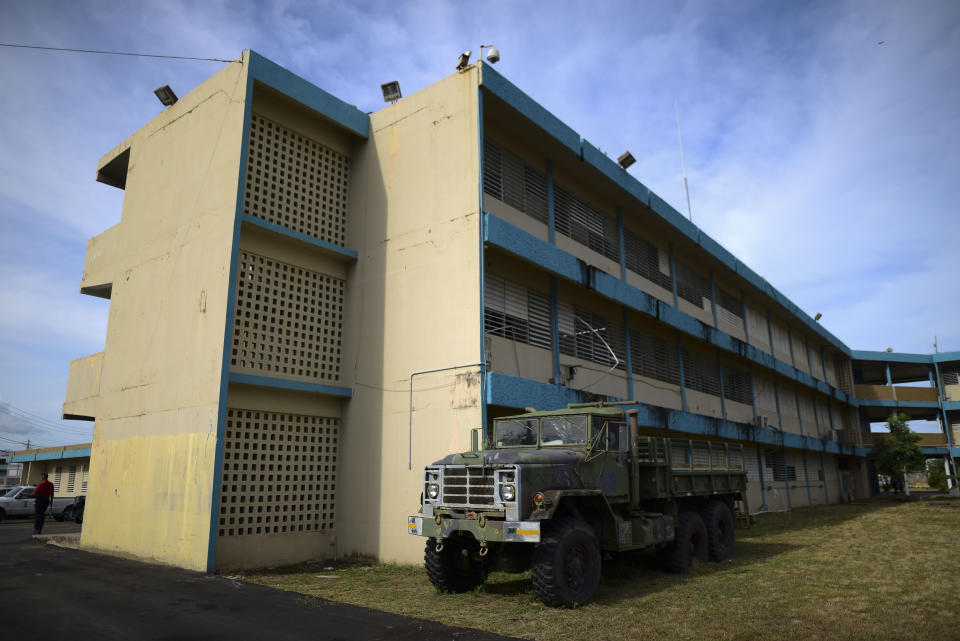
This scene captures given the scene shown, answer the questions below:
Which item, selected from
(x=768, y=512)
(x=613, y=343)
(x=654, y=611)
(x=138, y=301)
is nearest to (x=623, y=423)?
(x=654, y=611)

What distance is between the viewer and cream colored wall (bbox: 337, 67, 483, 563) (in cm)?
1308

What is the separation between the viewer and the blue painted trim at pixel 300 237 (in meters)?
13.4

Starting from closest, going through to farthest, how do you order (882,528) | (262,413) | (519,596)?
(519,596), (262,413), (882,528)

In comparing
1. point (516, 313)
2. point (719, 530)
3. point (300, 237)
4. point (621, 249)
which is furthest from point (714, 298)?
point (300, 237)

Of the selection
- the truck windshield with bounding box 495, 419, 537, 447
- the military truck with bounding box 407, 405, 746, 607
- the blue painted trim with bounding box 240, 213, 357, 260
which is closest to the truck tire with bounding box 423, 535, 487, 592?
the military truck with bounding box 407, 405, 746, 607

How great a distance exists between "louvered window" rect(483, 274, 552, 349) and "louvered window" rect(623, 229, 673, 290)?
17.9 ft

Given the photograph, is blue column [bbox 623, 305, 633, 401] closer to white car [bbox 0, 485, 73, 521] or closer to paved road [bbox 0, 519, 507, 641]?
paved road [bbox 0, 519, 507, 641]

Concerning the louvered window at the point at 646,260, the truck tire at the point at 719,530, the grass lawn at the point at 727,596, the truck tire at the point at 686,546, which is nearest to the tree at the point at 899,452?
the louvered window at the point at 646,260

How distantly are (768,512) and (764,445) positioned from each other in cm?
287

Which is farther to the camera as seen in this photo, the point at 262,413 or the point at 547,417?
the point at 262,413

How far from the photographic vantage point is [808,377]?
32.8 metres

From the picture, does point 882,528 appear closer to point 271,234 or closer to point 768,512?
point 768,512

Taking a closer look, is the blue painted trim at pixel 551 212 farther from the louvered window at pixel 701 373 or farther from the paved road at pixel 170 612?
the paved road at pixel 170 612

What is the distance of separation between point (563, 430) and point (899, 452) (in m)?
35.3
